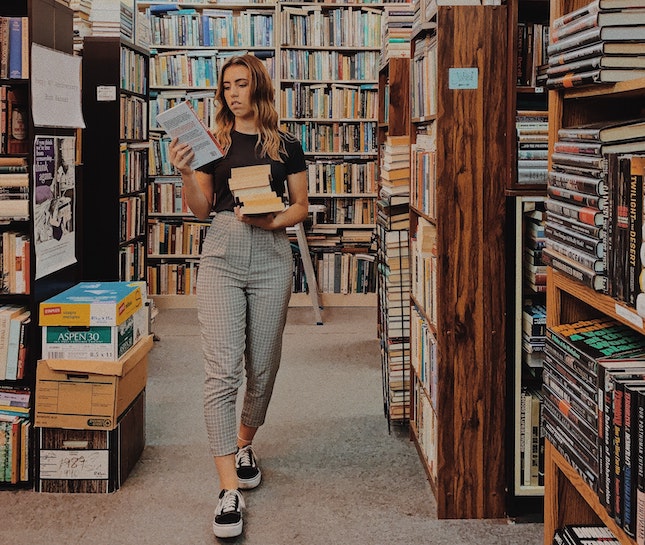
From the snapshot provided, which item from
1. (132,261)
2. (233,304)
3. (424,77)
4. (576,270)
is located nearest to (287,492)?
(233,304)

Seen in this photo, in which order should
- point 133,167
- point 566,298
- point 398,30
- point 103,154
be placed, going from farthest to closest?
point 133,167, point 103,154, point 398,30, point 566,298

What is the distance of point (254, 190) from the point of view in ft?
8.52

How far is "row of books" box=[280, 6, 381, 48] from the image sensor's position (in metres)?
6.40

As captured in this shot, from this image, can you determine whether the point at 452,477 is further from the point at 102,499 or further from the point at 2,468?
the point at 2,468

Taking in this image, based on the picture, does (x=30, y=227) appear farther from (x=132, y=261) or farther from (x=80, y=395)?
(x=132, y=261)

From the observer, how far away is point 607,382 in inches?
51.7

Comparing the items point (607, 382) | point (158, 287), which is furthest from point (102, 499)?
point (158, 287)

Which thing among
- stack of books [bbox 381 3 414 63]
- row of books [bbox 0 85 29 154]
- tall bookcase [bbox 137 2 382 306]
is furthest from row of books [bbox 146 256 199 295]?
row of books [bbox 0 85 29 154]

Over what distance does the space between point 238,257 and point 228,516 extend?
0.81 metres

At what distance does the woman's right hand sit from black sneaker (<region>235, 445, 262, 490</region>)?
3.30 feet

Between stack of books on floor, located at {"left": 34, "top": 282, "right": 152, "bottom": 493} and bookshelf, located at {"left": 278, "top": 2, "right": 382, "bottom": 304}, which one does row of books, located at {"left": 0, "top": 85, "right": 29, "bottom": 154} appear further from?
bookshelf, located at {"left": 278, "top": 2, "right": 382, "bottom": 304}

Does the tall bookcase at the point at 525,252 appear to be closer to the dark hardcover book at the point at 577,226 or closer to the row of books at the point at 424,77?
the row of books at the point at 424,77

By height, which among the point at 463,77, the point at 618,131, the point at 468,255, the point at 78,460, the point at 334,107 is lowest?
the point at 78,460

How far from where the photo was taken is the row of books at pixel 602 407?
1.25m
